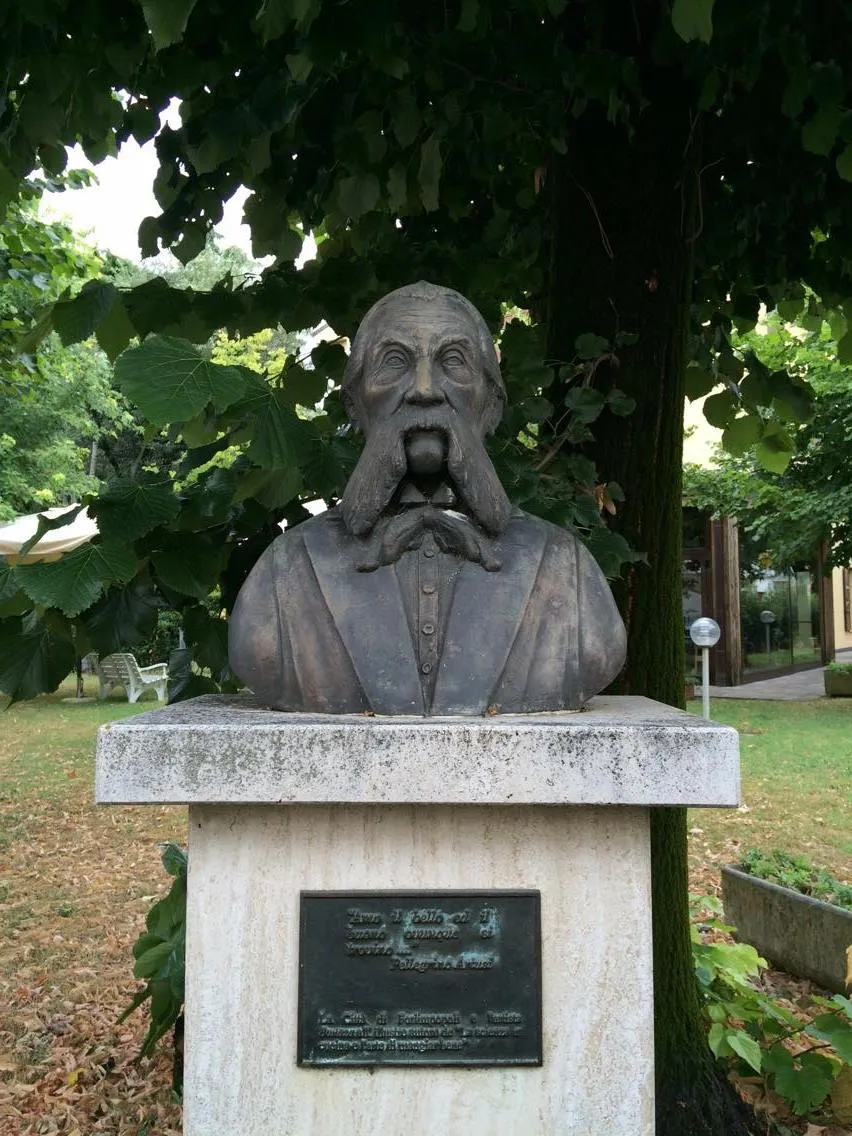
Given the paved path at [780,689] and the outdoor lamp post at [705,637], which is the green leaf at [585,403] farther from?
the paved path at [780,689]

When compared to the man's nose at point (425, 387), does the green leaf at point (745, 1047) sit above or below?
below

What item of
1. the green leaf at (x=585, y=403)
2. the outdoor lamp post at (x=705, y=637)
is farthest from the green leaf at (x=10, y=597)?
the outdoor lamp post at (x=705, y=637)

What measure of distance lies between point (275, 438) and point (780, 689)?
1883 cm

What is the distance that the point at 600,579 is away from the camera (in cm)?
278

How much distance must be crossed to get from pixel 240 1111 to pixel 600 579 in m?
1.51

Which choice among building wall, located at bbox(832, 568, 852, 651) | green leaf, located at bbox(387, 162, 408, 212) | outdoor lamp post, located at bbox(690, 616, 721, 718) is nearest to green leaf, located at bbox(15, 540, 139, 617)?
green leaf, located at bbox(387, 162, 408, 212)

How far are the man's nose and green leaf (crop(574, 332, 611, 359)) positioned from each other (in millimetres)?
899

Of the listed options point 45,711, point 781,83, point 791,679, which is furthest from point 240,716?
point 791,679

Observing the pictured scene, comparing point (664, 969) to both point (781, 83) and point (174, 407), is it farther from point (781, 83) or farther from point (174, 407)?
point (781, 83)

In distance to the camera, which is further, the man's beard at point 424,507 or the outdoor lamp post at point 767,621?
the outdoor lamp post at point 767,621

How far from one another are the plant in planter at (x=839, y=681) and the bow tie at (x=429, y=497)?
1674cm

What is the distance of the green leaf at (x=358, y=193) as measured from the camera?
3.87 metres

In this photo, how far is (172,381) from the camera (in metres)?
2.25

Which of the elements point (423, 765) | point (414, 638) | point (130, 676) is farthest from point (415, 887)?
point (130, 676)
